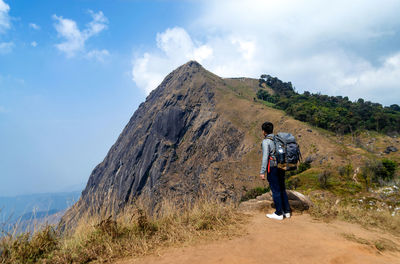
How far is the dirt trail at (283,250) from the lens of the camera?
11.8 ft

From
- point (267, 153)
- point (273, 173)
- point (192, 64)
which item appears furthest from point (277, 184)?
point (192, 64)

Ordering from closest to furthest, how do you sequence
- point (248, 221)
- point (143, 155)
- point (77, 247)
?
point (77, 247) → point (248, 221) → point (143, 155)

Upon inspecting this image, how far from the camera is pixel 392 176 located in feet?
107

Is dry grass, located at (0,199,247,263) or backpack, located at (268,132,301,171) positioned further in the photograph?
backpack, located at (268,132,301,171)

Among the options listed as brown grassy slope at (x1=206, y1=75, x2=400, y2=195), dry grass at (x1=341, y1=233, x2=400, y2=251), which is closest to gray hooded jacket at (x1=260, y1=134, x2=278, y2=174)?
dry grass at (x1=341, y1=233, x2=400, y2=251)

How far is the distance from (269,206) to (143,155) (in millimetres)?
93950

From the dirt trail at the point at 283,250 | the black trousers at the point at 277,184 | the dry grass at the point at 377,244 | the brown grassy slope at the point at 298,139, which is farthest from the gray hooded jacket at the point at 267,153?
the brown grassy slope at the point at 298,139

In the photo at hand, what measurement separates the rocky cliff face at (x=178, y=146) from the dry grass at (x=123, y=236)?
52.0 meters

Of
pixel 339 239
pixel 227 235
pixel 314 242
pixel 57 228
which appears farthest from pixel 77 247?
pixel 339 239

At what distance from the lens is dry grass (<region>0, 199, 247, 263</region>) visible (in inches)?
152

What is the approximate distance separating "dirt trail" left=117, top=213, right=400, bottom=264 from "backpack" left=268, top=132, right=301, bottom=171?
4.79ft

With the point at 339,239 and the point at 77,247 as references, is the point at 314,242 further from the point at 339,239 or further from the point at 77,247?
the point at 77,247

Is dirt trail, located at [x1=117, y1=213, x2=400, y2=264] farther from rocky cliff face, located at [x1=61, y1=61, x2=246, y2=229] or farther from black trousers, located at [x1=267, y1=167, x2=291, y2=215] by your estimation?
rocky cliff face, located at [x1=61, y1=61, x2=246, y2=229]

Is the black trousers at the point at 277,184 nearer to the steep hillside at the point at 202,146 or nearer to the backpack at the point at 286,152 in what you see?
the backpack at the point at 286,152
